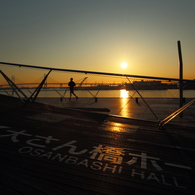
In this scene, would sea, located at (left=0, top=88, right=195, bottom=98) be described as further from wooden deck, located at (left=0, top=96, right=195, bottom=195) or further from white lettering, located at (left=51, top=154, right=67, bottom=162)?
white lettering, located at (left=51, top=154, right=67, bottom=162)

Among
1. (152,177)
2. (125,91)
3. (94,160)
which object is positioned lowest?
(152,177)

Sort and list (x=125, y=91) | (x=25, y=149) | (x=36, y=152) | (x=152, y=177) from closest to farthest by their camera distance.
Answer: (x=152, y=177) → (x=36, y=152) → (x=25, y=149) → (x=125, y=91)

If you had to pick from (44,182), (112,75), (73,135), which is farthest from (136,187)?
(112,75)

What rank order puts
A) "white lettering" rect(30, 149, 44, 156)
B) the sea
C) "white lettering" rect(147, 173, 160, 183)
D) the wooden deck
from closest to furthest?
the wooden deck
"white lettering" rect(147, 173, 160, 183)
"white lettering" rect(30, 149, 44, 156)
the sea

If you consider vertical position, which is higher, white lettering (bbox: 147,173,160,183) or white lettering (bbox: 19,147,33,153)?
white lettering (bbox: 19,147,33,153)

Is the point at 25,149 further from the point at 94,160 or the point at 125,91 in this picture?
the point at 125,91

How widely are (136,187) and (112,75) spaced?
3.60 metres

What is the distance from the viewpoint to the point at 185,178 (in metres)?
2.26

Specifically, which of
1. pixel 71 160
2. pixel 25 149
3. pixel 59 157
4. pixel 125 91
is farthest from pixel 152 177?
pixel 125 91

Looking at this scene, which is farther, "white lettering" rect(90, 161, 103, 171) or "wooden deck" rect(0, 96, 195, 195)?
"white lettering" rect(90, 161, 103, 171)

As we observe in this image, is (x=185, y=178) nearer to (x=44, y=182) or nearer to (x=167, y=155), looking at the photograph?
(x=167, y=155)

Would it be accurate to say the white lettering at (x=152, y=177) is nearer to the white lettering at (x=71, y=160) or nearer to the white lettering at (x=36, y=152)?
the white lettering at (x=71, y=160)

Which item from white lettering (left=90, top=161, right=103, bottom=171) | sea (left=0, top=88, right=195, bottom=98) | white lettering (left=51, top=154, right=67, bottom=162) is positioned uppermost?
sea (left=0, top=88, right=195, bottom=98)

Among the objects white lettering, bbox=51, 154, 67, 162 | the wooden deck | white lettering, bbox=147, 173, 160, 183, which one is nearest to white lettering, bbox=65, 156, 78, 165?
the wooden deck
